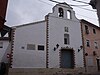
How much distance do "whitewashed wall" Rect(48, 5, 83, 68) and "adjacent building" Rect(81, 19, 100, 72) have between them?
3.05 ft

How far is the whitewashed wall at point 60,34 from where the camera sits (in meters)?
22.5

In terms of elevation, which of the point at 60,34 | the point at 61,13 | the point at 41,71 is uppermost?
the point at 61,13

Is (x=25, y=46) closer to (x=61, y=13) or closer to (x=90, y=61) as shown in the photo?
(x=61, y=13)

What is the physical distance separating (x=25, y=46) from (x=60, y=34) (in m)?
5.56

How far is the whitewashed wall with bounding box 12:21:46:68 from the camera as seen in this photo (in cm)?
2050

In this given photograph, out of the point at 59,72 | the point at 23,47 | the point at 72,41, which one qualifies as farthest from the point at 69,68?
the point at 23,47

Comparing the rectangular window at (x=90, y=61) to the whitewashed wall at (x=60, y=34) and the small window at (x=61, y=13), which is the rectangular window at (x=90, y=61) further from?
the small window at (x=61, y=13)

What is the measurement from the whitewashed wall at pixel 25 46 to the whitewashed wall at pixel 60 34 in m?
1.21

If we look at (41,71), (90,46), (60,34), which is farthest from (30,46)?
(90,46)

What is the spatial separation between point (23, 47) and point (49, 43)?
12.0ft

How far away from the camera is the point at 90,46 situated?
26.2m

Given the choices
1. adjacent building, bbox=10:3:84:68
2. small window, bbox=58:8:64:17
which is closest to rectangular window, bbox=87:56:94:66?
adjacent building, bbox=10:3:84:68

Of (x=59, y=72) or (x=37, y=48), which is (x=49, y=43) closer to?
(x=37, y=48)

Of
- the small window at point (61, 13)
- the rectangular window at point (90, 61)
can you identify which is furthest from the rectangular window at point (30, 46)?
the rectangular window at point (90, 61)
